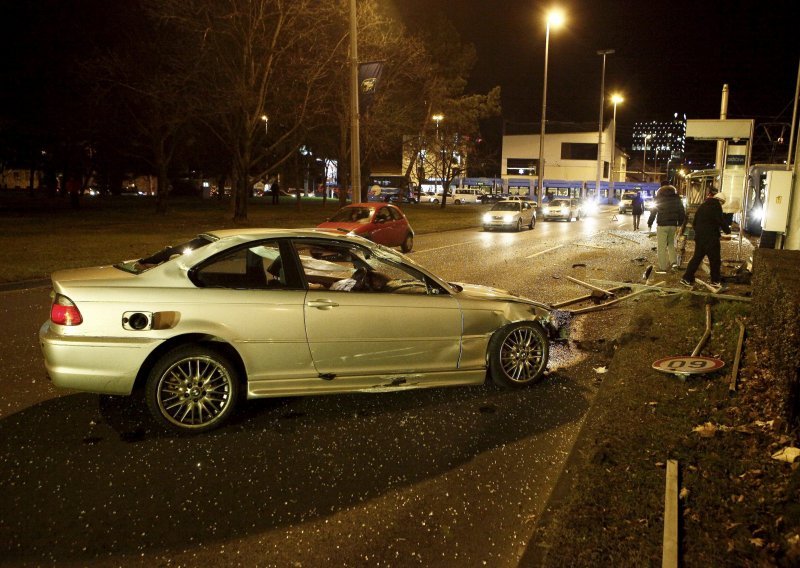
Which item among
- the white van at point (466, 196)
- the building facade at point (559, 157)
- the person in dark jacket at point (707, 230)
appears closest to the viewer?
the person in dark jacket at point (707, 230)

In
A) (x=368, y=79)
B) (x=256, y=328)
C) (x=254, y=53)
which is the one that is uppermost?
(x=254, y=53)

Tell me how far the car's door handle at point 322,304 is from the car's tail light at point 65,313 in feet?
5.41

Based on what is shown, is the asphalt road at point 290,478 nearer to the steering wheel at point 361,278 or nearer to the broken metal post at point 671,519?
the broken metal post at point 671,519

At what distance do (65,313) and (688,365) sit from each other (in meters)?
5.35

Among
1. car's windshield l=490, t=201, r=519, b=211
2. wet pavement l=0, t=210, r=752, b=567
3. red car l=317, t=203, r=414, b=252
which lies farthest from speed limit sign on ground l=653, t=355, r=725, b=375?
car's windshield l=490, t=201, r=519, b=211

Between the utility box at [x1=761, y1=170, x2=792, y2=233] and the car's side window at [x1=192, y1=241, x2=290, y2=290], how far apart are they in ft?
31.2

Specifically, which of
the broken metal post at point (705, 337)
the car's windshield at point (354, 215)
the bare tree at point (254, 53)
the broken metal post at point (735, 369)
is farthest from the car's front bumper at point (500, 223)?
the broken metal post at point (735, 369)

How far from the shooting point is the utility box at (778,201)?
1116 centimetres

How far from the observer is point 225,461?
449 centimetres

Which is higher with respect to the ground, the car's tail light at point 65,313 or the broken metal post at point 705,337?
the car's tail light at point 65,313

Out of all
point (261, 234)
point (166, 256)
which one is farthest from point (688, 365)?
point (166, 256)

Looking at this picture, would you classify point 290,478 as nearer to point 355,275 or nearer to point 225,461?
point 225,461

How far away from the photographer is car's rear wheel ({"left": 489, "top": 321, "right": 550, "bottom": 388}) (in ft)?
19.4

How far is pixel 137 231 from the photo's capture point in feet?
80.8
